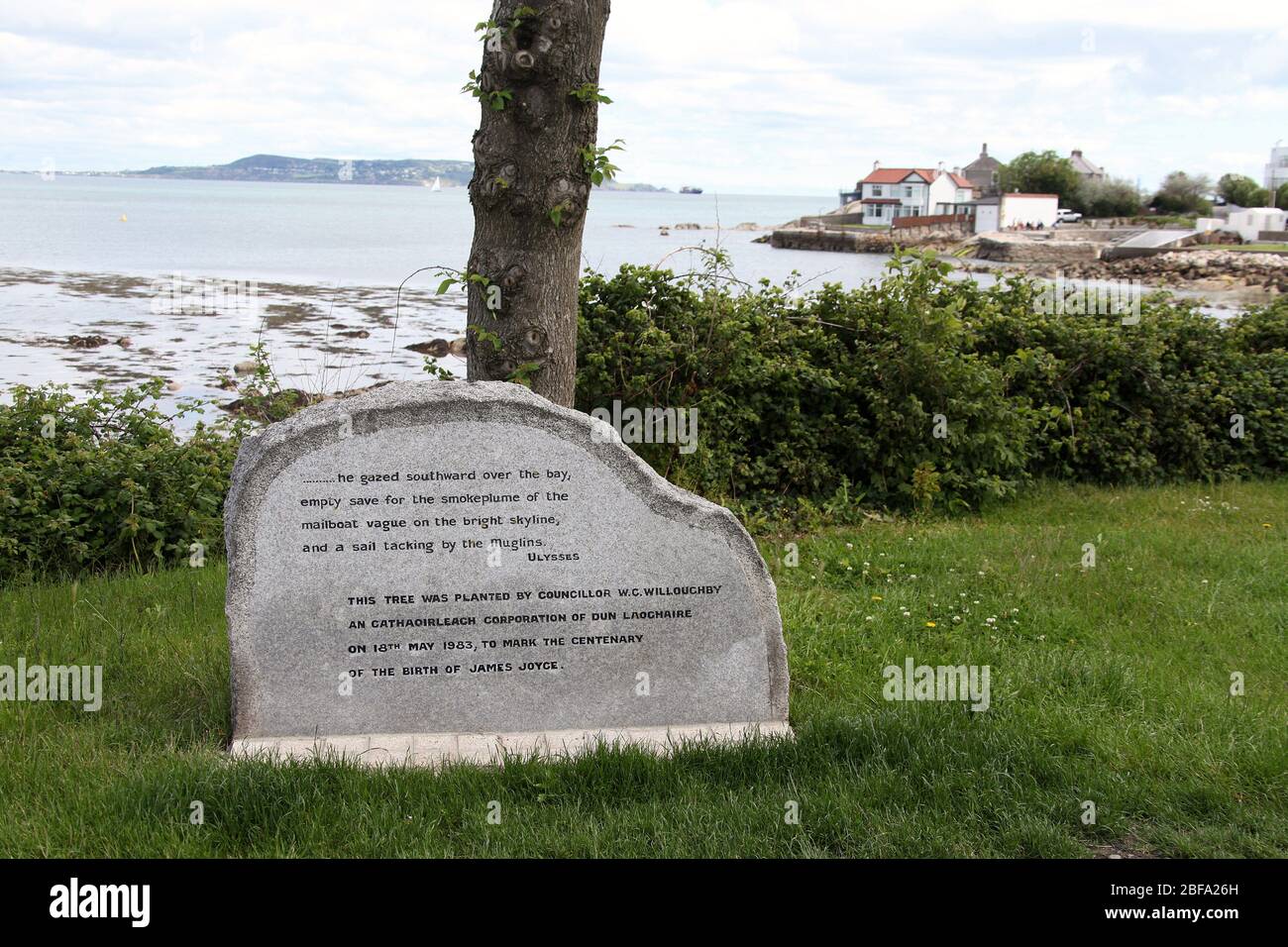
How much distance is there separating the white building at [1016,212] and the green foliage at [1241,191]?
67.7 ft

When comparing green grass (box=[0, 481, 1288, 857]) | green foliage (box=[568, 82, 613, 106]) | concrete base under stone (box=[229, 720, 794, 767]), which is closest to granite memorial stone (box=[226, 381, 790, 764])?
concrete base under stone (box=[229, 720, 794, 767])

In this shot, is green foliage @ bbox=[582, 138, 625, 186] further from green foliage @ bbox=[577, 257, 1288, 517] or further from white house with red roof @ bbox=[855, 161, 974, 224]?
white house with red roof @ bbox=[855, 161, 974, 224]

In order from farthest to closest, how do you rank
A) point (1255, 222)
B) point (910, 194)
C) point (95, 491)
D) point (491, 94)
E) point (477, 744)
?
point (910, 194)
point (1255, 222)
point (95, 491)
point (491, 94)
point (477, 744)

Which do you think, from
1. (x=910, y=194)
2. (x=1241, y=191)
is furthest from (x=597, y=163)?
(x=1241, y=191)

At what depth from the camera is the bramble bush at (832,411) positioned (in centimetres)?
750

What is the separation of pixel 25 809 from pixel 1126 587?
6.07 m

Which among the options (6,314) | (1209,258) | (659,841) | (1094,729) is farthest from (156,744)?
(1209,258)

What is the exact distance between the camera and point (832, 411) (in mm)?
9000

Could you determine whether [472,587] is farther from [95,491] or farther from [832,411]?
[832,411]

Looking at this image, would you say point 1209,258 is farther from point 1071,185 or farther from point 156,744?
point 156,744

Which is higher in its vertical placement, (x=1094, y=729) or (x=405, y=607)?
(x=405, y=607)

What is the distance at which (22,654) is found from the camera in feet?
18.7

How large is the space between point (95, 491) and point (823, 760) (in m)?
5.49

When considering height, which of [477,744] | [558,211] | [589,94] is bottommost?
[477,744]
